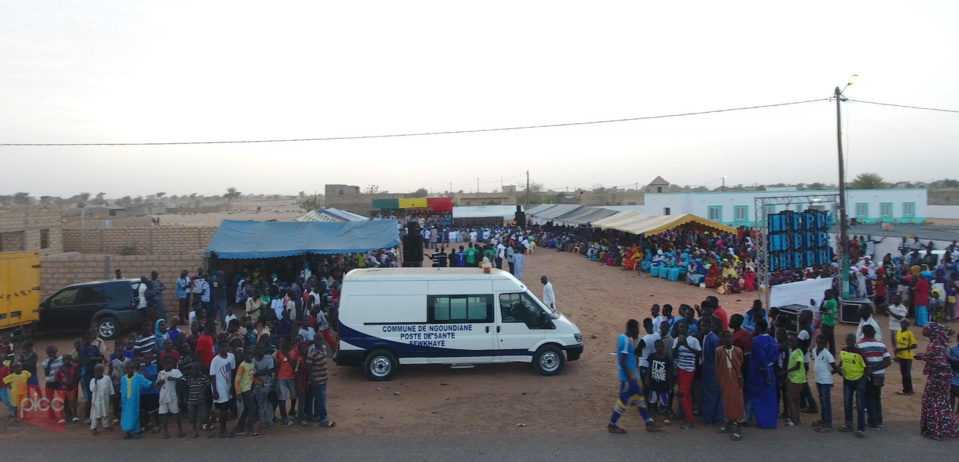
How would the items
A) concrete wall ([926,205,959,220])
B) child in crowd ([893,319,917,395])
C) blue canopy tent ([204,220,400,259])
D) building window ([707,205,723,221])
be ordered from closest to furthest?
child in crowd ([893,319,917,395]) < blue canopy tent ([204,220,400,259]) < building window ([707,205,723,221]) < concrete wall ([926,205,959,220])

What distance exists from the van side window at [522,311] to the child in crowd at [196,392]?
4538 millimetres

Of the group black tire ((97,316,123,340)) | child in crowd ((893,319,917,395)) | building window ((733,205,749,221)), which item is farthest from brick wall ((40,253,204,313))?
building window ((733,205,749,221))

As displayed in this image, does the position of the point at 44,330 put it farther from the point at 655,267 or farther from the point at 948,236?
the point at 948,236

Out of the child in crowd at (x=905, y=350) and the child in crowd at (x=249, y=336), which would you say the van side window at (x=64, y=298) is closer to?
the child in crowd at (x=249, y=336)

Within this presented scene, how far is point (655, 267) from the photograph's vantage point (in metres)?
22.0

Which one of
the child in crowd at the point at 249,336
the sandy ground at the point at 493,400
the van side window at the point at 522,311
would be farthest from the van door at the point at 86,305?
the van side window at the point at 522,311

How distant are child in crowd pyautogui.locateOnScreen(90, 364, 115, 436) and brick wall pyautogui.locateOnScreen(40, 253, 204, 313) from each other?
27.8 ft

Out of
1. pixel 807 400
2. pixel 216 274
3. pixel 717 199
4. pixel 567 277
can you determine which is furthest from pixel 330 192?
pixel 807 400

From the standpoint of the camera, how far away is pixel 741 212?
39.4 metres

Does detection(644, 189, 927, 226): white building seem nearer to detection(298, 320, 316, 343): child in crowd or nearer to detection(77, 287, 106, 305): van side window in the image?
detection(298, 320, 316, 343): child in crowd

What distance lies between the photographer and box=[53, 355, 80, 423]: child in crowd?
7.93 m

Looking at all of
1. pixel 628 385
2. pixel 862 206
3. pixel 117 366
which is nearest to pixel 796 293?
pixel 628 385

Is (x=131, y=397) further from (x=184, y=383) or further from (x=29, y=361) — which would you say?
(x=29, y=361)

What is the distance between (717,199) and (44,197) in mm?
85340
